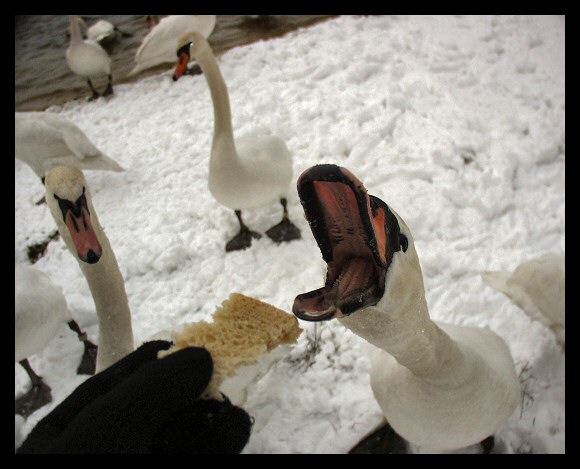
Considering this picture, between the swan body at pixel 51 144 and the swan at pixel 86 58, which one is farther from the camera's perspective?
the swan at pixel 86 58

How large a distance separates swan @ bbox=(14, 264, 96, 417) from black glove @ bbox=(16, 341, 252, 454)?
4.42 ft

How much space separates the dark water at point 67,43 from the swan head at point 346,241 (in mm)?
5962

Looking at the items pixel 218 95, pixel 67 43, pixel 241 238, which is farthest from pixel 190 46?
pixel 67 43

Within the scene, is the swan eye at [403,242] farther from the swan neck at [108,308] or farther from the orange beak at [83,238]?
the swan neck at [108,308]

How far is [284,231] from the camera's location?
12.3 feet

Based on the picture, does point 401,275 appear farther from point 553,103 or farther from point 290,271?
point 553,103

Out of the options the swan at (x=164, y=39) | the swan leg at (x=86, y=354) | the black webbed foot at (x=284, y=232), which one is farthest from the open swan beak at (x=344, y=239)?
the swan at (x=164, y=39)

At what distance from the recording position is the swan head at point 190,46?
3328 mm

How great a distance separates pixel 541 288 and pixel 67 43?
325 inches

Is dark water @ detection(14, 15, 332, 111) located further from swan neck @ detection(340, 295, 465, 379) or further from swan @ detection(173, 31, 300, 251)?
swan neck @ detection(340, 295, 465, 379)

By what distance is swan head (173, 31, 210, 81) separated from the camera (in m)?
3.33

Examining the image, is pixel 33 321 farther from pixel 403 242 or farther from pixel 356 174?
pixel 356 174

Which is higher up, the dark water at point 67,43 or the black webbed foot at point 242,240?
the dark water at point 67,43

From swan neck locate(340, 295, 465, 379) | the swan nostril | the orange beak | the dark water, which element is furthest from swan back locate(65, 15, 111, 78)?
swan neck locate(340, 295, 465, 379)
